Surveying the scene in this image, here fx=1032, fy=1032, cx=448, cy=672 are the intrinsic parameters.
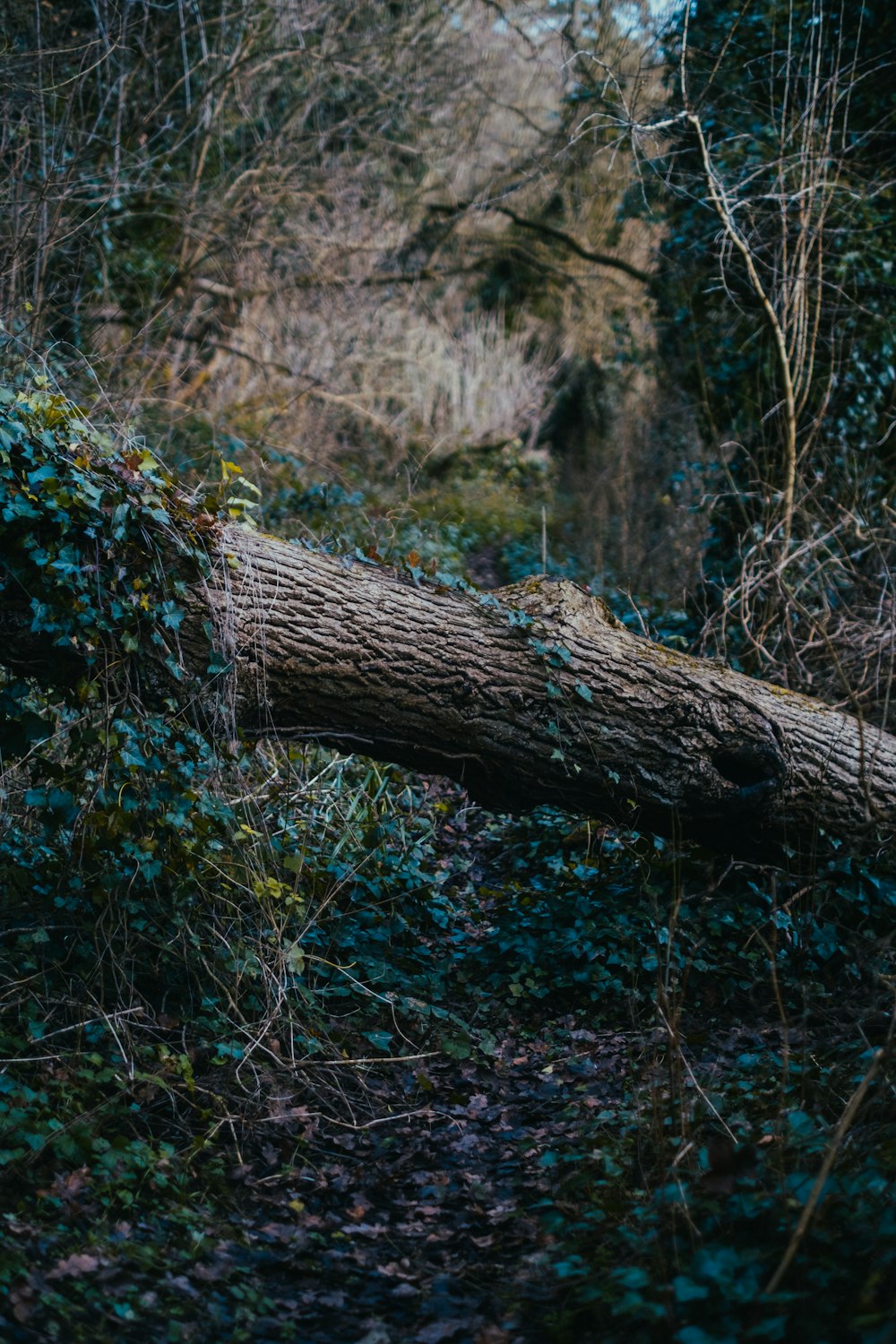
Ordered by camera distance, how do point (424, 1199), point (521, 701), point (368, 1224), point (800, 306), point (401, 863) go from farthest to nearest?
point (800, 306) < point (401, 863) < point (521, 701) < point (424, 1199) < point (368, 1224)

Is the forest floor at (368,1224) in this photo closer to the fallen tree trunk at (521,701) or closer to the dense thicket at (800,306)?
the fallen tree trunk at (521,701)

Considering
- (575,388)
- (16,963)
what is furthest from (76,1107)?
(575,388)

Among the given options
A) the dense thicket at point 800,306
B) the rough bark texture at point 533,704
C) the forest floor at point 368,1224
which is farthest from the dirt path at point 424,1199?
the dense thicket at point 800,306

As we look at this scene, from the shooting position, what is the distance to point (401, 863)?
5.07 meters

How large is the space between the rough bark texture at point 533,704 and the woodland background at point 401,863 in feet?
0.84

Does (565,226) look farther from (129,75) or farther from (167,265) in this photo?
(129,75)

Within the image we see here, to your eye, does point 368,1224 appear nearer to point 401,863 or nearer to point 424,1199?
point 424,1199

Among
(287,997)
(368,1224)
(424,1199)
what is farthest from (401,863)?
(368,1224)

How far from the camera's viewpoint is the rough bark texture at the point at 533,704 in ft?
12.9

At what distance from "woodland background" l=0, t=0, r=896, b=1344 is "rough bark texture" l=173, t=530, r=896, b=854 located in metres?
0.26

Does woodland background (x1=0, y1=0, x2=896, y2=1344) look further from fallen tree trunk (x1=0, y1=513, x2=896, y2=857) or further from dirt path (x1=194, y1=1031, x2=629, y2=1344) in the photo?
fallen tree trunk (x1=0, y1=513, x2=896, y2=857)

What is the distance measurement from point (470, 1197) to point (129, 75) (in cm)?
799

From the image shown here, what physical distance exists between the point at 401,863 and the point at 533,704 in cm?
128

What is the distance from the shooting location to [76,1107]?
3193mm
